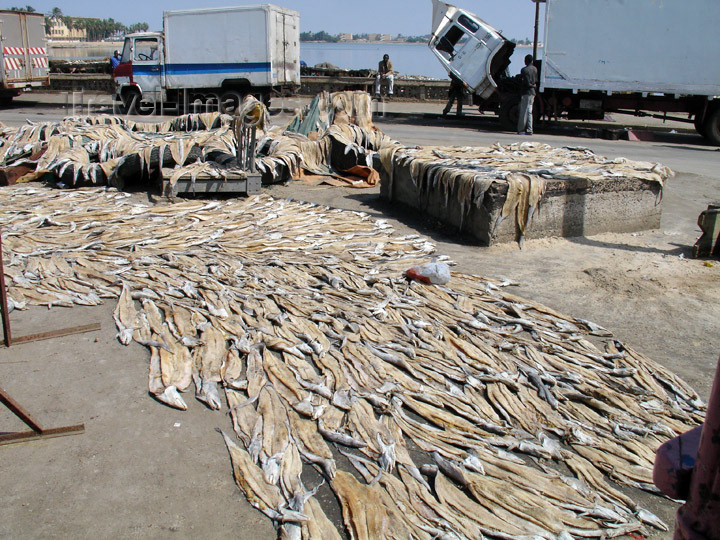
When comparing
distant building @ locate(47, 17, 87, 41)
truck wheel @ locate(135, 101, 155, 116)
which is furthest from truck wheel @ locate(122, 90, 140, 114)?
distant building @ locate(47, 17, 87, 41)

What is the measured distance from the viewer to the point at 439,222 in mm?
7855

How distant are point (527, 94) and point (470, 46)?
2.55 m

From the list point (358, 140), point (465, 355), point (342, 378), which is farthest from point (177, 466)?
point (358, 140)

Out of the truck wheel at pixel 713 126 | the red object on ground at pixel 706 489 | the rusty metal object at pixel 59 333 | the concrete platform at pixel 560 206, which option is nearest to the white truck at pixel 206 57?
the truck wheel at pixel 713 126

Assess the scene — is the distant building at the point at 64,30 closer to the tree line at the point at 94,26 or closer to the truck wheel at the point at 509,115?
the tree line at the point at 94,26

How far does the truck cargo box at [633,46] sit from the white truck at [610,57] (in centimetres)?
3

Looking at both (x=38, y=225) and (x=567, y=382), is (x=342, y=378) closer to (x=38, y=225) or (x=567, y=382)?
(x=567, y=382)

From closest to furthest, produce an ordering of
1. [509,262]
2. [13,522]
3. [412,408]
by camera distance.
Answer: [13,522] → [412,408] → [509,262]

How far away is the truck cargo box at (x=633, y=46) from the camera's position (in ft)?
53.6

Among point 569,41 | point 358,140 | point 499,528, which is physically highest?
point 569,41

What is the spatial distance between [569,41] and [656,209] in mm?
11414

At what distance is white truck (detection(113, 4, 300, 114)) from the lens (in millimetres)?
21422

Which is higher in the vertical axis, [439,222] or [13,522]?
[439,222]

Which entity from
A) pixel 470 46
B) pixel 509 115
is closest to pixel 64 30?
pixel 470 46
